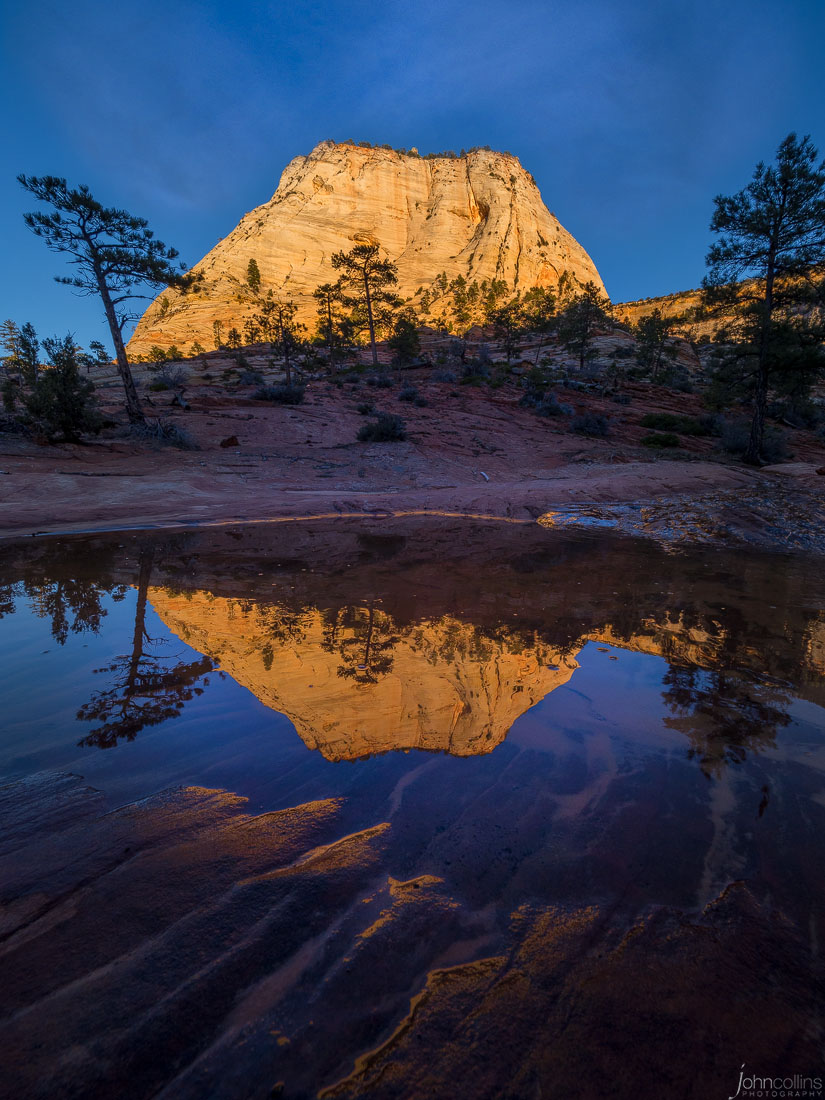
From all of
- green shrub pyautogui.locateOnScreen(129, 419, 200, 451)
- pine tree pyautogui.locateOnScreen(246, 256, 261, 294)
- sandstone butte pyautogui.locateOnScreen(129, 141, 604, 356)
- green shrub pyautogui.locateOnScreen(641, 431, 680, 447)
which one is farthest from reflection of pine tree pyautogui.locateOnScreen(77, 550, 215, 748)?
pine tree pyautogui.locateOnScreen(246, 256, 261, 294)

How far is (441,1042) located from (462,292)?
328ft

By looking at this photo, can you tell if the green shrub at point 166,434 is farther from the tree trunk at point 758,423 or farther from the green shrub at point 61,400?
the tree trunk at point 758,423

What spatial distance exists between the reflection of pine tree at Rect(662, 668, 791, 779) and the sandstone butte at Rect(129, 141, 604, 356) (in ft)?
295

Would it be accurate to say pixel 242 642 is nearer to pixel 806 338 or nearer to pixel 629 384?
pixel 806 338

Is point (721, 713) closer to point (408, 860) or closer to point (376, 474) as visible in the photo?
point (408, 860)

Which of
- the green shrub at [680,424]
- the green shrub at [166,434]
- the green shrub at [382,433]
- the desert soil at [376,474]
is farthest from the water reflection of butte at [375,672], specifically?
the green shrub at [680,424]

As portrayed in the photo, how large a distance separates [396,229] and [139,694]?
427ft

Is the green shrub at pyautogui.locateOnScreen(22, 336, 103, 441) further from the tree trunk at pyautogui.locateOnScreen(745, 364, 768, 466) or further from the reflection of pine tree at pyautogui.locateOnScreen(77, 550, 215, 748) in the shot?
the tree trunk at pyautogui.locateOnScreen(745, 364, 768, 466)

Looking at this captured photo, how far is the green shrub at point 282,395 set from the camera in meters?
21.9

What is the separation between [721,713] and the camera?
2826 mm

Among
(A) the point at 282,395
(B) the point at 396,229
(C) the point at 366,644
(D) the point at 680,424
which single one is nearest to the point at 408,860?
(C) the point at 366,644

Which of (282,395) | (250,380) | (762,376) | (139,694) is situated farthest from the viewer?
(250,380)

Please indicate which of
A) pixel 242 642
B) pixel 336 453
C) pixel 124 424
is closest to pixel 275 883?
pixel 242 642

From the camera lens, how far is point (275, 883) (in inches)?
65.3
